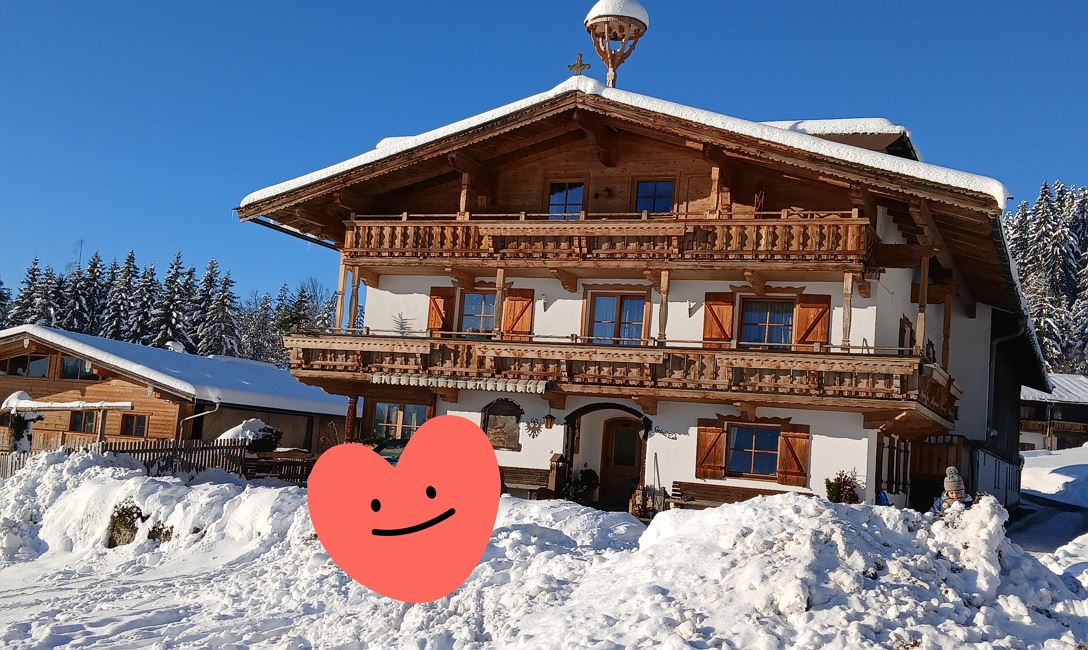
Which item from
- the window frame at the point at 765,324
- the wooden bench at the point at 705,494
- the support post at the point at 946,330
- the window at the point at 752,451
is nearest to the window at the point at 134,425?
the wooden bench at the point at 705,494

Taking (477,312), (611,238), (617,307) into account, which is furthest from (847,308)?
(477,312)

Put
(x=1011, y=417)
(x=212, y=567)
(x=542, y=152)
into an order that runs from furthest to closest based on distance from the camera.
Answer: (x=1011, y=417)
(x=542, y=152)
(x=212, y=567)

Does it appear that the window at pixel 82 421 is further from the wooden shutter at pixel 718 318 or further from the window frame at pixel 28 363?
the wooden shutter at pixel 718 318

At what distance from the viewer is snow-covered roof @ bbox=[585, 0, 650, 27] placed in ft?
81.8

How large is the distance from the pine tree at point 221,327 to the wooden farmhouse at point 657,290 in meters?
41.8

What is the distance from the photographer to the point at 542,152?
24812mm

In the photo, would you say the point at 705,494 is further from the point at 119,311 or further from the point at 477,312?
the point at 119,311

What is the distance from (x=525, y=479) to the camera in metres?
23.1

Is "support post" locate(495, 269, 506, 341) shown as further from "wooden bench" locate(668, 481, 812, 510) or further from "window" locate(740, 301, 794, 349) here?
"window" locate(740, 301, 794, 349)

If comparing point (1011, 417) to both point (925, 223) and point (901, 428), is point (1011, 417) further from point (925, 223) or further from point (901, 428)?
point (925, 223)

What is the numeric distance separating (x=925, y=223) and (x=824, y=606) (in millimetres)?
13316

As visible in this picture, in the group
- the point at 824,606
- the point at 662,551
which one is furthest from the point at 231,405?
the point at 824,606

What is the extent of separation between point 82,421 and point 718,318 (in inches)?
863

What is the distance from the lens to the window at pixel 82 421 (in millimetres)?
32572
